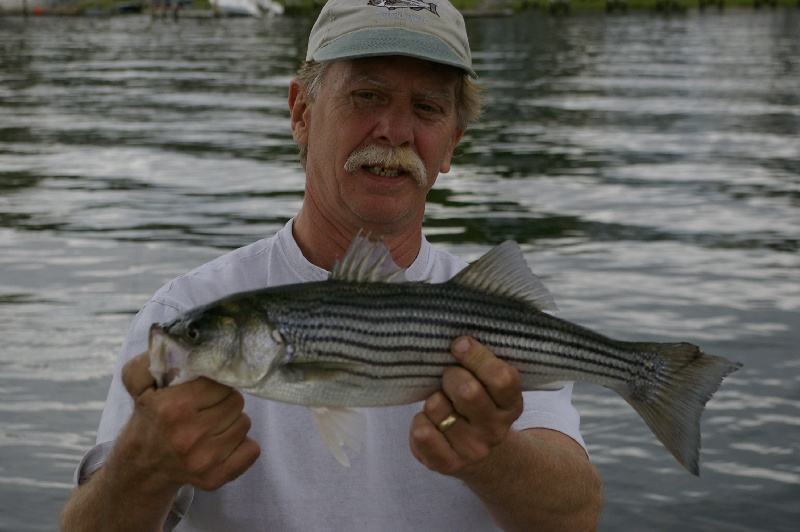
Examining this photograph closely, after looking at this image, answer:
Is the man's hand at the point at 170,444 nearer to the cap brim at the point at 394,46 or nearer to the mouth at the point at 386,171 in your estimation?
the mouth at the point at 386,171

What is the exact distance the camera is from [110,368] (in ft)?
35.6

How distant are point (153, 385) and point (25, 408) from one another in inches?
261

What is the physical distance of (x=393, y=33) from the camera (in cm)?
512

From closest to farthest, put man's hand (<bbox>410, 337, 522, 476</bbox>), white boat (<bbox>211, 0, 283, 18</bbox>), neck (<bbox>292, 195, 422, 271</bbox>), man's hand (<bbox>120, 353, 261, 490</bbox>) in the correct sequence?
man's hand (<bbox>120, 353, 261, 490</bbox>), man's hand (<bbox>410, 337, 522, 476</bbox>), neck (<bbox>292, 195, 422, 271</bbox>), white boat (<bbox>211, 0, 283, 18</bbox>)

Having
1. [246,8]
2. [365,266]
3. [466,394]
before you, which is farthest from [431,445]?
[246,8]

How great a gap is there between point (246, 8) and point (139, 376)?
98.0 m

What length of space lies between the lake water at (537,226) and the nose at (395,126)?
437cm

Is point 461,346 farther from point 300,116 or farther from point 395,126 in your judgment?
point 300,116

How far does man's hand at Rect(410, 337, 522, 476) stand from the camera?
396 centimetres

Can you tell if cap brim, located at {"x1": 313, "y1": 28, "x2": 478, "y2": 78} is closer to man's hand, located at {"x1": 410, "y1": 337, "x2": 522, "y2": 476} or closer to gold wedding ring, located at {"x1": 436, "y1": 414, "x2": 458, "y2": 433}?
man's hand, located at {"x1": 410, "y1": 337, "x2": 522, "y2": 476}

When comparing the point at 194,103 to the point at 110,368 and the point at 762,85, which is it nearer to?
the point at 762,85

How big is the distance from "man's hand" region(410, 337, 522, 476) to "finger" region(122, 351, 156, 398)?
3.08ft

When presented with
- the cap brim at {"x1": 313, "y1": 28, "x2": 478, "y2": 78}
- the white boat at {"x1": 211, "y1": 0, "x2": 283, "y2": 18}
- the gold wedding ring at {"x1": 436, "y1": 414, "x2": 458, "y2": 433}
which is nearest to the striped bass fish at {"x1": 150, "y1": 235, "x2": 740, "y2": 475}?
the gold wedding ring at {"x1": 436, "y1": 414, "x2": 458, "y2": 433}

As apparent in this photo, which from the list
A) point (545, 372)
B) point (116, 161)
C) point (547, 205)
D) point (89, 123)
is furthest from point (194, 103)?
point (545, 372)
